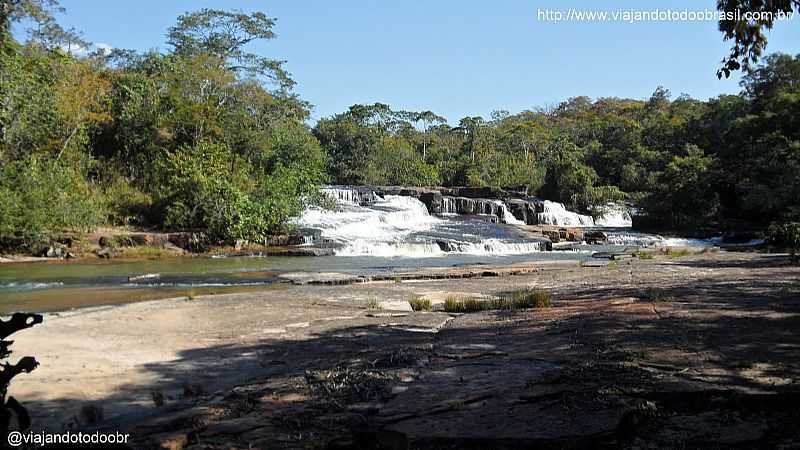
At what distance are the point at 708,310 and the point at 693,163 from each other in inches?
1308

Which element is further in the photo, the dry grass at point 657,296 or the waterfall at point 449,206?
the waterfall at point 449,206

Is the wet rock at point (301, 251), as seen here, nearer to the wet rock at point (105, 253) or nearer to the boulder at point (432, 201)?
the wet rock at point (105, 253)

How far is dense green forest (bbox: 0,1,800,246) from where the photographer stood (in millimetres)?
23703

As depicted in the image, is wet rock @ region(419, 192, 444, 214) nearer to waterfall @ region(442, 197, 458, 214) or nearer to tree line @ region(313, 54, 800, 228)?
waterfall @ region(442, 197, 458, 214)

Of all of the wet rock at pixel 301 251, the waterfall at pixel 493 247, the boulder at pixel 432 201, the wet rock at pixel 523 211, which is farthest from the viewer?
the boulder at pixel 432 201

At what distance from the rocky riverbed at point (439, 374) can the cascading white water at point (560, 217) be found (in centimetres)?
2758

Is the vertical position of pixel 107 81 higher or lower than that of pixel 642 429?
higher

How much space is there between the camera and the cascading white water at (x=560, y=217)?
37.0 metres

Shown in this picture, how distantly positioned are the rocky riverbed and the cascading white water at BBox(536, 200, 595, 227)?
27.6 m

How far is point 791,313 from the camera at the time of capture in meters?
6.30

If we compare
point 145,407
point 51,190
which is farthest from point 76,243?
point 145,407

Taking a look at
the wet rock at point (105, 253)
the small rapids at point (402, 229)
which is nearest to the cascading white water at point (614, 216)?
the small rapids at point (402, 229)

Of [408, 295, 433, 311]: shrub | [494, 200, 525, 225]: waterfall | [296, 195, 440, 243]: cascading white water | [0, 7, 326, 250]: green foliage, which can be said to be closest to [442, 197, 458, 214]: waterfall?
[296, 195, 440, 243]: cascading white water

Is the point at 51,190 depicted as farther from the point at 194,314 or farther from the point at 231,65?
the point at 231,65
